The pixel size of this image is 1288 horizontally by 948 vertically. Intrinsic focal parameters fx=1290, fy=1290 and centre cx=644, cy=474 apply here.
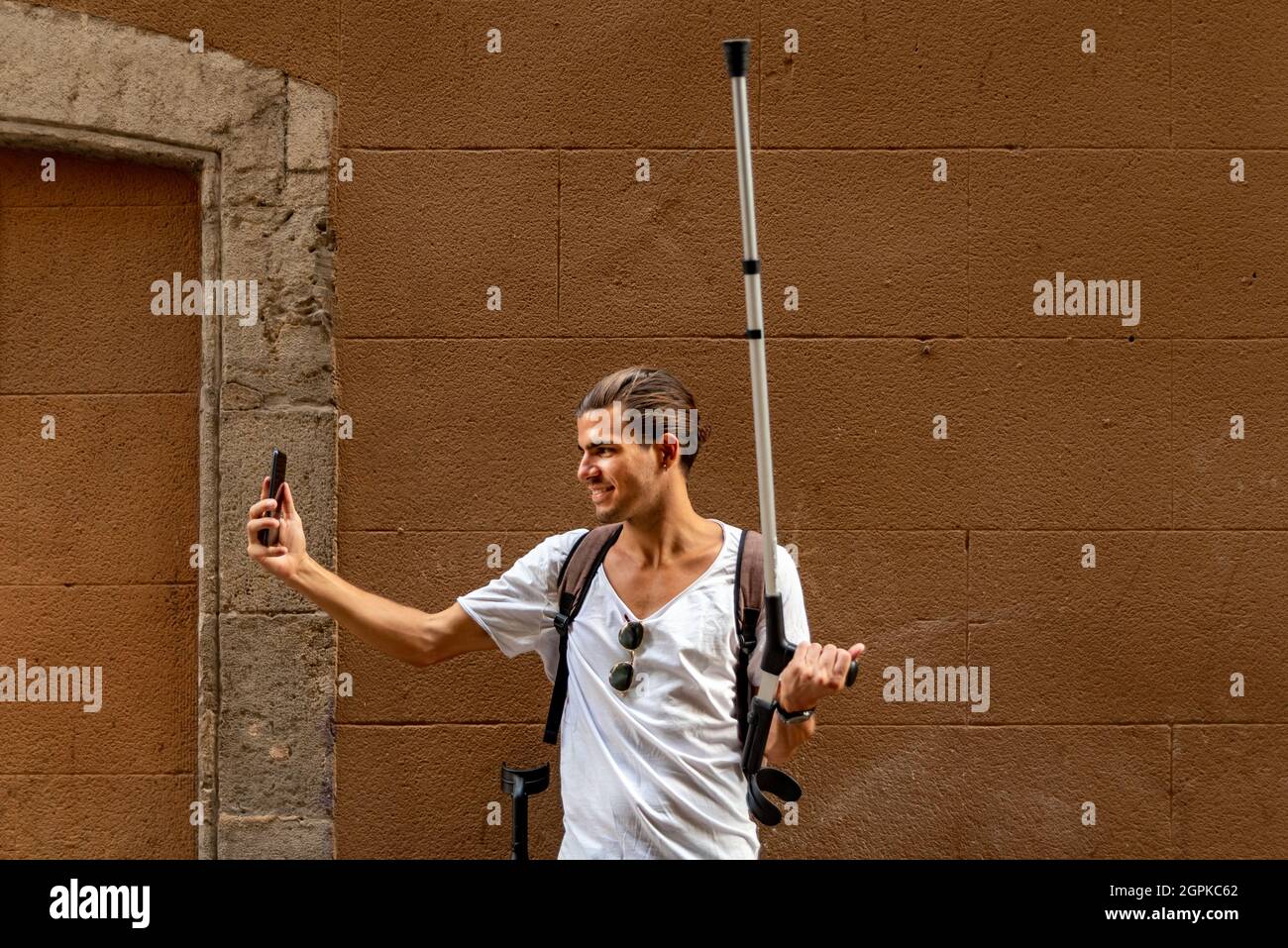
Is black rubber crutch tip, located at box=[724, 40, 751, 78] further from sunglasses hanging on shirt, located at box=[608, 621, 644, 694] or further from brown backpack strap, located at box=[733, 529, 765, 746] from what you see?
sunglasses hanging on shirt, located at box=[608, 621, 644, 694]

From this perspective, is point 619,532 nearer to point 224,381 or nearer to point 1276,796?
point 224,381

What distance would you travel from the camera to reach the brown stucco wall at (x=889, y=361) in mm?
4273

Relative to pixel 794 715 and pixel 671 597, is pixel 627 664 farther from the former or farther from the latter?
pixel 794 715

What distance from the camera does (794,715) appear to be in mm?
2844

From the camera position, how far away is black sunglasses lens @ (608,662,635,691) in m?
2.95

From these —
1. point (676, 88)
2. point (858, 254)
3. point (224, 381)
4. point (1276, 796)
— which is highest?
point (676, 88)

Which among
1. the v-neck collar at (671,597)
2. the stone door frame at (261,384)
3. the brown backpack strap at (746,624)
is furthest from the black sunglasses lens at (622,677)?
the stone door frame at (261,384)

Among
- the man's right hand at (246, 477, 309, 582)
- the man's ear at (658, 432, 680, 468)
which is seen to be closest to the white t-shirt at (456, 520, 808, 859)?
the man's ear at (658, 432, 680, 468)

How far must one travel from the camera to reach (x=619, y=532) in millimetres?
3244

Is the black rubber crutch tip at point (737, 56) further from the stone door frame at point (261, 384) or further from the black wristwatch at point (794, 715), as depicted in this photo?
the stone door frame at point (261, 384)

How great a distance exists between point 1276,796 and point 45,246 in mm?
4522

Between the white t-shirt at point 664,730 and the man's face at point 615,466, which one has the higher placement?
the man's face at point 615,466

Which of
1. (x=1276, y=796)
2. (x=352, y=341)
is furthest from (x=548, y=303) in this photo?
(x=1276, y=796)

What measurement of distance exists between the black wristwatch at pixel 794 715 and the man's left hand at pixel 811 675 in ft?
0.05
